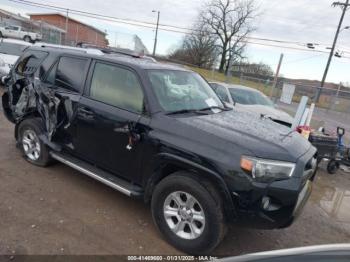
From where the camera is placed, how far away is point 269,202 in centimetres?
308

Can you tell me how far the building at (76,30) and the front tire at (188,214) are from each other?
34781 millimetres

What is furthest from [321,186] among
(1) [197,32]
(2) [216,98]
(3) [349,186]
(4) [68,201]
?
(1) [197,32]

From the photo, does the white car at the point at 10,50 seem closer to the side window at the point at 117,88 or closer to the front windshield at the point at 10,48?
the front windshield at the point at 10,48

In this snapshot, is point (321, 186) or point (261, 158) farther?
point (321, 186)

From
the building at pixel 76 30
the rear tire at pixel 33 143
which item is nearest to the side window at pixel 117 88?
the rear tire at pixel 33 143

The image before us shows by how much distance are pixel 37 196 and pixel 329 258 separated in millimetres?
3668

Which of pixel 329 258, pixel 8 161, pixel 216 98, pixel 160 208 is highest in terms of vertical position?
pixel 216 98

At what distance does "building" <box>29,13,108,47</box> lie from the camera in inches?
1625

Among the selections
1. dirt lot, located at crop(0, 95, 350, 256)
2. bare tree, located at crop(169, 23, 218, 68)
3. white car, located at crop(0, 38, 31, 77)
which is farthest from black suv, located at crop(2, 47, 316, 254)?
bare tree, located at crop(169, 23, 218, 68)

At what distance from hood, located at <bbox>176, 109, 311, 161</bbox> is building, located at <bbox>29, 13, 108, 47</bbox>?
113 feet

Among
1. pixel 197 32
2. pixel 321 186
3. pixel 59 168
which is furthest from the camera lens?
pixel 197 32

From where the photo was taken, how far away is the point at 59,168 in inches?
207

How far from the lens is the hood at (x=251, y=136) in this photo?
3152mm

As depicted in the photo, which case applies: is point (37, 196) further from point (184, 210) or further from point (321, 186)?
point (321, 186)
